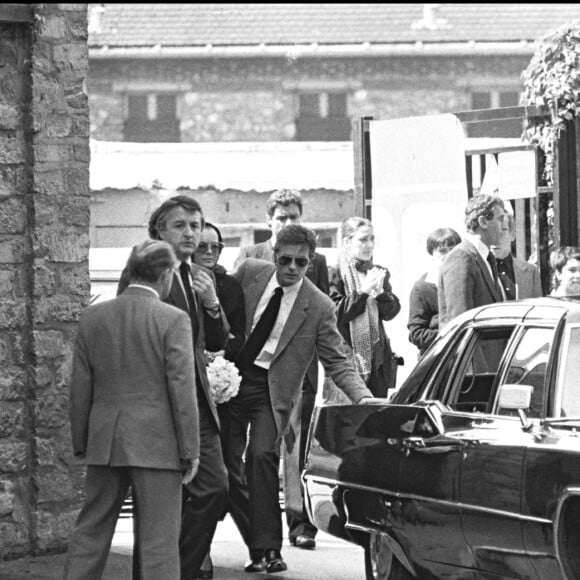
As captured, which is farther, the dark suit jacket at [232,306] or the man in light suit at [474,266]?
the man in light suit at [474,266]

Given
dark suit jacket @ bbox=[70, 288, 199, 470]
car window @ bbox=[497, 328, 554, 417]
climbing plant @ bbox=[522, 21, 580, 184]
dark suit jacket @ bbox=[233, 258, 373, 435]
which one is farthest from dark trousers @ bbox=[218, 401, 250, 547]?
climbing plant @ bbox=[522, 21, 580, 184]

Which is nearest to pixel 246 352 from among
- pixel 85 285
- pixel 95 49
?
pixel 85 285

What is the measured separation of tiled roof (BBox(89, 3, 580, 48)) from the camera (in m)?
39.4

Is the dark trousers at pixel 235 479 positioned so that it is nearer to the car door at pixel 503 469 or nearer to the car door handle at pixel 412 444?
the car door handle at pixel 412 444

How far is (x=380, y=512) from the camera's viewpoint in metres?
7.42

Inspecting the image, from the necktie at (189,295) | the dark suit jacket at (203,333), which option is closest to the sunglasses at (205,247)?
the dark suit jacket at (203,333)

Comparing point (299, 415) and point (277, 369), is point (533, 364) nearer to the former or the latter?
point (277, 369)

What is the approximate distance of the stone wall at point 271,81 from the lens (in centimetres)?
3966

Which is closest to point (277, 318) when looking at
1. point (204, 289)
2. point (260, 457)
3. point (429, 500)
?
point (260, 457)

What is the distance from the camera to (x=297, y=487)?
32.4ft

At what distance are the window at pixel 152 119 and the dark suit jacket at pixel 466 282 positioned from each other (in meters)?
30.9

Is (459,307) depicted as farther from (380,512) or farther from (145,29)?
(145,29)

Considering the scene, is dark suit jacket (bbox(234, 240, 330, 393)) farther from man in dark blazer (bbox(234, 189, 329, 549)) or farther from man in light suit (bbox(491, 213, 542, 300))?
man in light suit (bbox(491, 213, 542, 300))

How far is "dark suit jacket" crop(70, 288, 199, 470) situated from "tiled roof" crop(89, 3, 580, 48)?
32567mm
